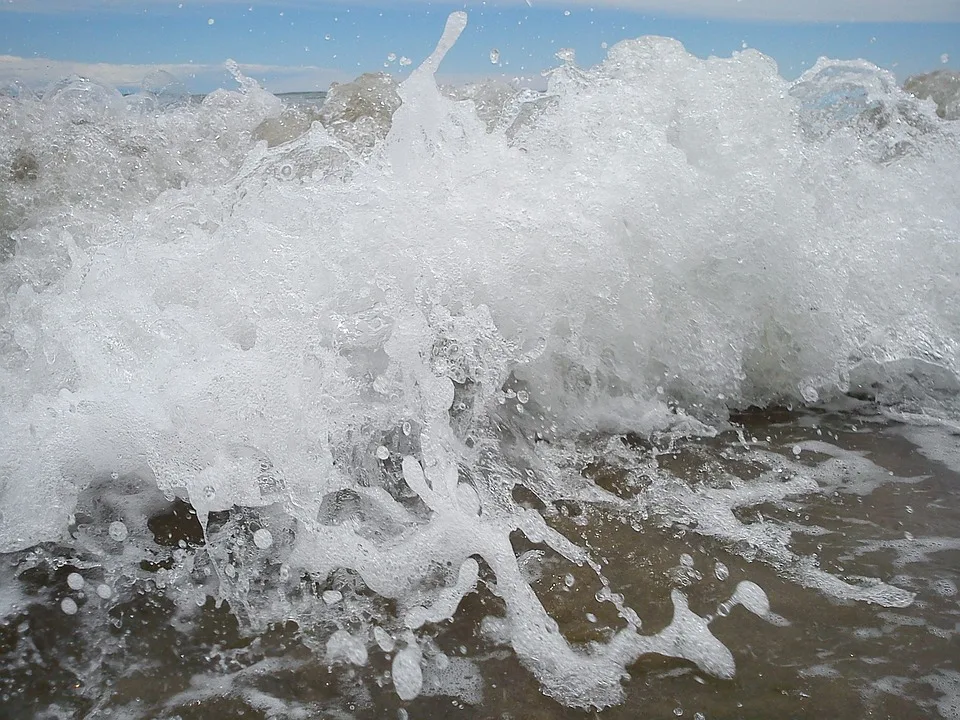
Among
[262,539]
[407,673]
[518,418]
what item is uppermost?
[518,418]

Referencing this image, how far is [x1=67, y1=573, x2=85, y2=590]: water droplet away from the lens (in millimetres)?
1785

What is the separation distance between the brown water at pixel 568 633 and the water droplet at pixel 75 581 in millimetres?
16

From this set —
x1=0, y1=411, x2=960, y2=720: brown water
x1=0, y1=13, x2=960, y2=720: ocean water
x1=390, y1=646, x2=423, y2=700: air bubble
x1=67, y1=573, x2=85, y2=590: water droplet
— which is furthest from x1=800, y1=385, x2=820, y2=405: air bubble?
x1=67, y1=573, x2=85, y2=590: water droplet

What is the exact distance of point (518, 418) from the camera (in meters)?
2.52

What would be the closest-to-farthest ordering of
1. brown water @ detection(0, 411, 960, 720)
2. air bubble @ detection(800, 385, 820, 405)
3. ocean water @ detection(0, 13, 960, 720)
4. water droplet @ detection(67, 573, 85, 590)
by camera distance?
brown water @ detection(0, 411, 960, 720) → ocean water @ detection(0, 13, 960, 720) → water droplet @ detection(67, 573, 85, 590) → air bubble @ detection(800, 385, 820, 405)

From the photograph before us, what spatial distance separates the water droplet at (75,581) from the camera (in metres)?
1.79

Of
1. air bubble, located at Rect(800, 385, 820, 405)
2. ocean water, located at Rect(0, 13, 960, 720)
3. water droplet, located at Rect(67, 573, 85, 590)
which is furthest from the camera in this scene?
air bubble, located at Rect(800, 385, 820, 405)

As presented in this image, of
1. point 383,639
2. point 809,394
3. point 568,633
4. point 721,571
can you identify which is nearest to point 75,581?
point 383,639

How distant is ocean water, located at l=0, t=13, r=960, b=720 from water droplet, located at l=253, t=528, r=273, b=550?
14 mm

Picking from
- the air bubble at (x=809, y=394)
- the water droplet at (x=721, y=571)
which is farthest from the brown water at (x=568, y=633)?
A: the air bubble at (x=809, y=394)

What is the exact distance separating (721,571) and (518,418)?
875mm

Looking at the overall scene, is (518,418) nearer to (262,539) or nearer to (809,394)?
(262,539)

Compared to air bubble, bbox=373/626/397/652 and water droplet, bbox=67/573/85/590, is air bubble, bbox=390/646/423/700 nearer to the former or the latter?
air bubble, bbox=373/626/397/652

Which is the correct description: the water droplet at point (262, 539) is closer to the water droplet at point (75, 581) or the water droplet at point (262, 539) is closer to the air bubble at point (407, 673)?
the water droplet at point (75, 581)
